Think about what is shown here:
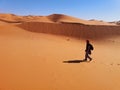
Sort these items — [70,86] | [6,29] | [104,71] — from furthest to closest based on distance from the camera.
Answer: [6,29], [104,71], [70,86]

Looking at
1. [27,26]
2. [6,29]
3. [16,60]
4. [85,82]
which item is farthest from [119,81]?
[27,26]

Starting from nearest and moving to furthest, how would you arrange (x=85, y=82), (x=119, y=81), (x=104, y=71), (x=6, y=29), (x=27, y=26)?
(x=85, y=82) < (x=119, y=81) < (x=104, y=71) < (x=6, y=29) < (x=27, y=26)

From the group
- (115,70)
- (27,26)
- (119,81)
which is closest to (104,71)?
(115,70)

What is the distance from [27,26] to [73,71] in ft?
74.7

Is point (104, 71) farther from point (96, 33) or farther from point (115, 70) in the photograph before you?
point (96, 33)

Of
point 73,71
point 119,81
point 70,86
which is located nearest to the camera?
point 70,86

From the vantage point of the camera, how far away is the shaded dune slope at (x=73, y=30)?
33.4 metres

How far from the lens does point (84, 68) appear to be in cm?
1217

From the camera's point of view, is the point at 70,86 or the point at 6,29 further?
the point at 6,29

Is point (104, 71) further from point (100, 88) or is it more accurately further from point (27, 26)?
point (27, 26)

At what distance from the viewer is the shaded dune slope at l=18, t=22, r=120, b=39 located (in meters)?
33.4

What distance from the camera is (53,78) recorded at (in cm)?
966

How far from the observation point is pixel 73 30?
34562mm

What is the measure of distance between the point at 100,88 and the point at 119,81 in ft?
5.23
